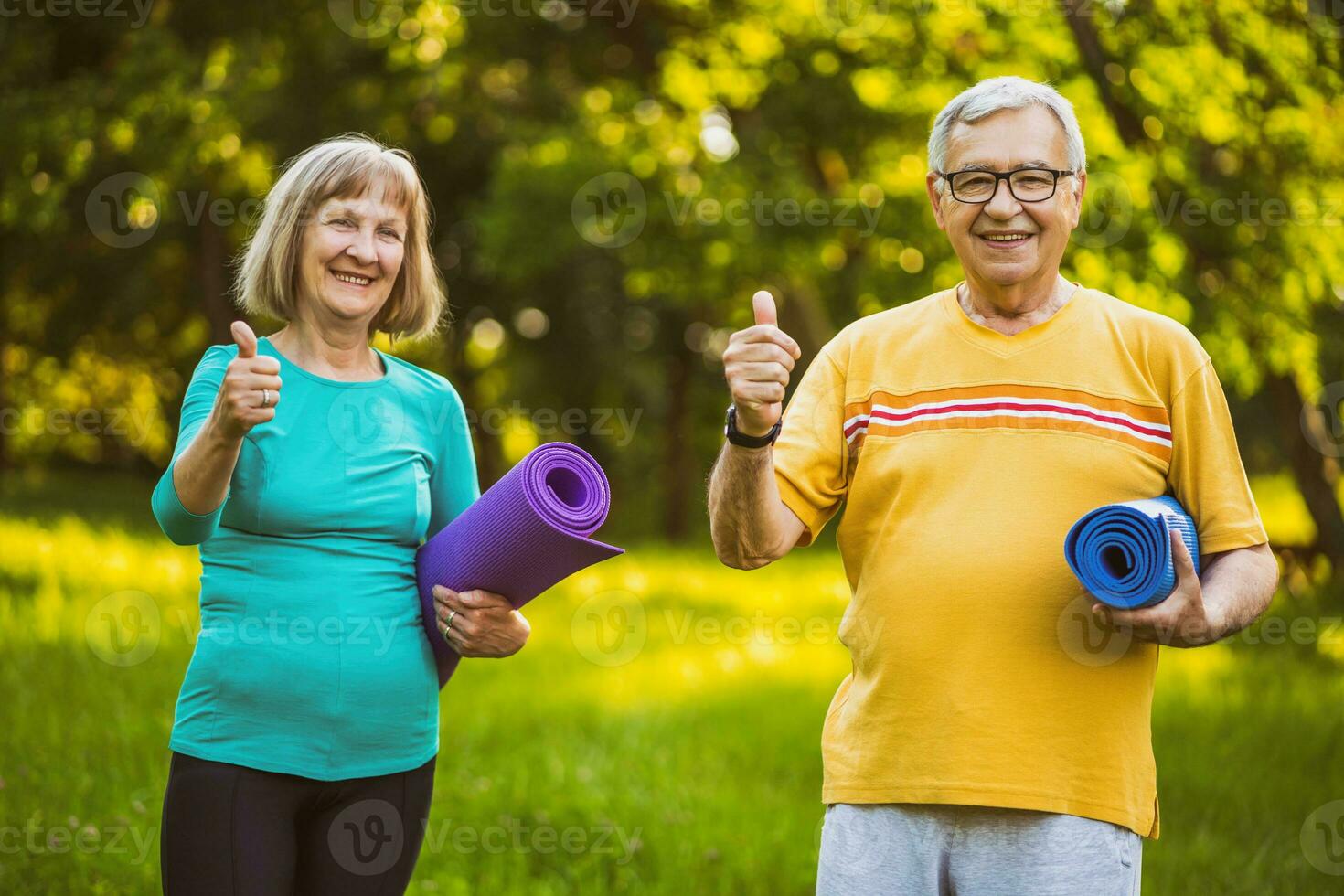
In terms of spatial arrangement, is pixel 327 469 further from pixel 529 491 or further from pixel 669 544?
pixel 669 544

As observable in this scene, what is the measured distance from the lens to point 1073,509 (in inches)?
87.3

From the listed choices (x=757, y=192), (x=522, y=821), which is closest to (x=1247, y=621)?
(x=522, y=821)

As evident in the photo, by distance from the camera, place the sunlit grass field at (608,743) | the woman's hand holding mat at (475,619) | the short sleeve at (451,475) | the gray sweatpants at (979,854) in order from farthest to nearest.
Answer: the sunlit grass field at (608,743) < the short sleeve at (451,475) < the woman's hand holding mat at (475,619) < the gray sweatpants at (979,854)

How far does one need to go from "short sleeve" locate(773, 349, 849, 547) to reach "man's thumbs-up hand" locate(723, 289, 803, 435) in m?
0.19

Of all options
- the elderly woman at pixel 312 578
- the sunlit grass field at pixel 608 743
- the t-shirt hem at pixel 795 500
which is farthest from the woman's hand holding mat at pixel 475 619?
the sunlit grass field at pixel 608 743

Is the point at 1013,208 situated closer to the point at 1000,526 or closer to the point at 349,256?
the point at 1000,526

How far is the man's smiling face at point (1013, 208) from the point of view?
2.29 meters

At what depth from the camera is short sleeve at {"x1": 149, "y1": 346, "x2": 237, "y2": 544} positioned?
92.1 inches

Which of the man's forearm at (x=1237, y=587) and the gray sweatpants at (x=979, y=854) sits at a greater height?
the man's forearm at (x=1237, y=587)

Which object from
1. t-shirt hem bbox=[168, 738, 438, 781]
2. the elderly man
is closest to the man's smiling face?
the elderly man

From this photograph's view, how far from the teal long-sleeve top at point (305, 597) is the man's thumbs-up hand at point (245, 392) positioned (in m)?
0.18

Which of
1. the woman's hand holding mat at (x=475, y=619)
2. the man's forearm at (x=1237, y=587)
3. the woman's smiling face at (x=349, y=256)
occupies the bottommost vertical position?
the woman's hand holding mat at (x=475, y=619)

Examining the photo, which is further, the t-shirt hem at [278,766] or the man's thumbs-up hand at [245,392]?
the t-shirt hem at [278,766]

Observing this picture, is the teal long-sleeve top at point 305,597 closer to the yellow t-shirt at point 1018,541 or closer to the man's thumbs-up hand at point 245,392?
the man's thumbs-up hand at point 245,392
